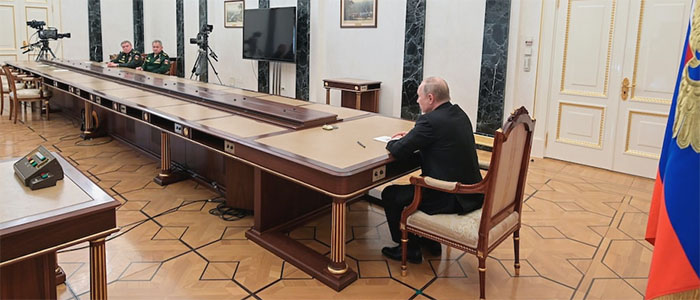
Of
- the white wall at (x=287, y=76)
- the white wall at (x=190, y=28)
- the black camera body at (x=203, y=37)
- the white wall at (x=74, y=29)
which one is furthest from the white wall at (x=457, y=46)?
the white wall at (x=74, y=29)

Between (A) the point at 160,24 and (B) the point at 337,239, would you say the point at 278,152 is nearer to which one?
(B) the point at 337,239

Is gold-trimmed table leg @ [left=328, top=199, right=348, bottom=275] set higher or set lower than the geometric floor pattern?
higher

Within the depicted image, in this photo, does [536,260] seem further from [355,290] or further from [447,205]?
[355,290]

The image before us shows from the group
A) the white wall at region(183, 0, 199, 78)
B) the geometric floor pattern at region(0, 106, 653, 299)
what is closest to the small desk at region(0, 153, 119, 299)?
the geometric floor pattern at region(0, 106, 653, 299)

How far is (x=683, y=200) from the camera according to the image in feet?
4.64

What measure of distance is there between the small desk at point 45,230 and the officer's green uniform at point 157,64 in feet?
21.9

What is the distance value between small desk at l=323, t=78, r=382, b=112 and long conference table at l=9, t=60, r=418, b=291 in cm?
206

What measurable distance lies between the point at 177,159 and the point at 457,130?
2940mm

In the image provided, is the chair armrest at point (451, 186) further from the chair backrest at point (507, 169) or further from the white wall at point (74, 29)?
the white wall at point (74, 29)

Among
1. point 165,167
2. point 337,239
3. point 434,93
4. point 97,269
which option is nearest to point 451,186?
point 434,93

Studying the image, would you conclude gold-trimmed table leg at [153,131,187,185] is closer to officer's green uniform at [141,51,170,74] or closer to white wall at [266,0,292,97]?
white wall at [266,0,292,97]

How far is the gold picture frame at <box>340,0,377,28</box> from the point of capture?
6.84 m

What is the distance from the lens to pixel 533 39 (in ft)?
17.5

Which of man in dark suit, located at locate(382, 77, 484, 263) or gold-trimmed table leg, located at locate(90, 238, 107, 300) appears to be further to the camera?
man in dark suit, located at locate(382, 77, 484, 263)
